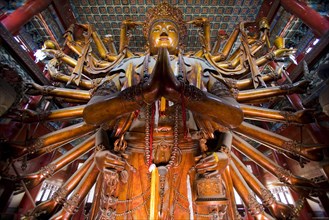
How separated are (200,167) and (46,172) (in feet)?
7.61

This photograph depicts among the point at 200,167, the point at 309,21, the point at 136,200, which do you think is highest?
the point at 309,21

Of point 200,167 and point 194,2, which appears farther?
point 194,2

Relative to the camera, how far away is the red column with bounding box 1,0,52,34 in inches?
163

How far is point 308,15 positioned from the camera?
4.29m

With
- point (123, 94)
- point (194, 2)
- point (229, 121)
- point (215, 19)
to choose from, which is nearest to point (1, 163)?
point (123, 94)

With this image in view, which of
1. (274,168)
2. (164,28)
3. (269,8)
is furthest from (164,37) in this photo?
(269,8)

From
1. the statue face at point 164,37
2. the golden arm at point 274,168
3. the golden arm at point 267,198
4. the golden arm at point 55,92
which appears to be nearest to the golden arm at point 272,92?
the golden arm at point 274,168

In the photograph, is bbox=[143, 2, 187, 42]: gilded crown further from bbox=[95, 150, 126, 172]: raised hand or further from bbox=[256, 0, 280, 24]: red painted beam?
bbox=[256, 0, 280, 24]: red painted beam

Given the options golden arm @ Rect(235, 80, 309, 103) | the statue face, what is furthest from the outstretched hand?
the statue face

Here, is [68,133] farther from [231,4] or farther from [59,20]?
[231,4]

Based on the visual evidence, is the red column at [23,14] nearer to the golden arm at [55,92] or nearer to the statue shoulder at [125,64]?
the golden arm at [55,92]

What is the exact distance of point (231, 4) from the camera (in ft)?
17.6

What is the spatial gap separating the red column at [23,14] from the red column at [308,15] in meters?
6.48

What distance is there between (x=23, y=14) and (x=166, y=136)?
190 inches
